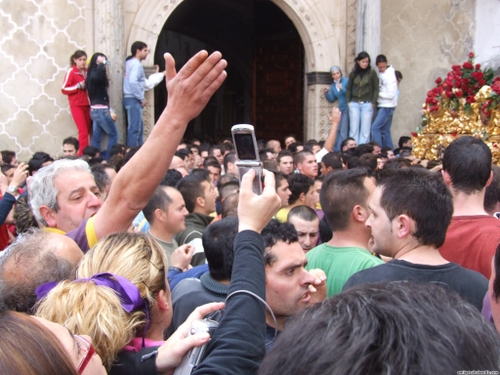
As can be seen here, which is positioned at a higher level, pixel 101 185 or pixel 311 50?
pixel 311 50

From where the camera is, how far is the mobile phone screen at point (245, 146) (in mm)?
2113

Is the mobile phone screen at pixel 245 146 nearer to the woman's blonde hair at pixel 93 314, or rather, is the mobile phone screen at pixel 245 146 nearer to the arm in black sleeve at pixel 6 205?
the woman's blonde hair at pixel 93 314

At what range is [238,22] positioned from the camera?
62.7 feet

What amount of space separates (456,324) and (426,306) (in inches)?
2.2

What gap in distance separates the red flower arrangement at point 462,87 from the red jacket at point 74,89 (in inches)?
219

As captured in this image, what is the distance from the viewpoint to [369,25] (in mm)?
11789

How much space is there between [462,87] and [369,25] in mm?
4561

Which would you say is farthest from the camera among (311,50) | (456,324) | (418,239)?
(311,50)

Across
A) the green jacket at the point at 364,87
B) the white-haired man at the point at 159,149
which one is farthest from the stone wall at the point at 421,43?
the white-haired man at the point at 159,149

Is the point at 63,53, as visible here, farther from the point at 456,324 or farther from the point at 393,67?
the point at 456,324

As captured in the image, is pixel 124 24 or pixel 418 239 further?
pixel 124 24

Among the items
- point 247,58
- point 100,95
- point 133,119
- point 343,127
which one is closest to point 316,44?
point 343,127

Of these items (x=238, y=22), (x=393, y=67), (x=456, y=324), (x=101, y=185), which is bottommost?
(x=101, y=185)

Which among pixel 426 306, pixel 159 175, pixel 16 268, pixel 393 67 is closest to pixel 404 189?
pixel 159 175
